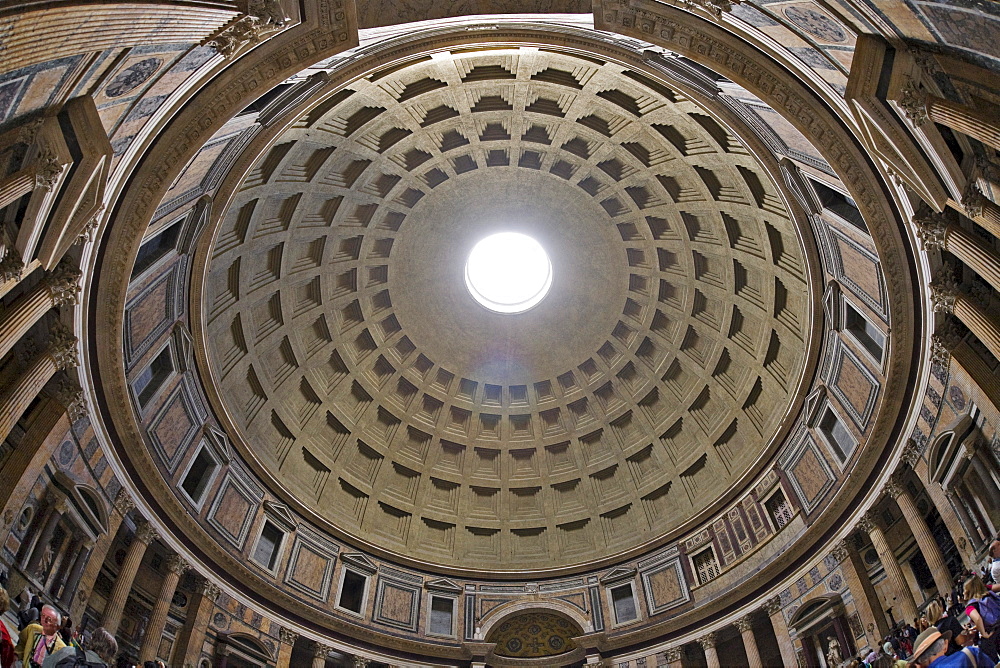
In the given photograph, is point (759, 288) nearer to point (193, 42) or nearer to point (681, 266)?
point (681, 266)

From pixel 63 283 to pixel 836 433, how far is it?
2462 centimetres

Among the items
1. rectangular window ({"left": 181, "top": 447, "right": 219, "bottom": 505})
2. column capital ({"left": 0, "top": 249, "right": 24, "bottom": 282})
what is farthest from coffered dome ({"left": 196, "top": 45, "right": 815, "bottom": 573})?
column capital ({"left": 0, "top": 249, "right": 24, "bottom": 282})

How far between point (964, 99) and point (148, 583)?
79.6 ft

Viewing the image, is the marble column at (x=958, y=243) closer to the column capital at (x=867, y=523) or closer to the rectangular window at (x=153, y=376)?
the column capital at (x=867, y=523)

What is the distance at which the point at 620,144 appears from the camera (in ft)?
101

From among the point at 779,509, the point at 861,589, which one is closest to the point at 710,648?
the point at 779,509

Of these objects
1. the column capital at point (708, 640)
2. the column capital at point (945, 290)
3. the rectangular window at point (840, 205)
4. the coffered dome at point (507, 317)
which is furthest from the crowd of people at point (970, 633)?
the coffered dome at point (507, 317)

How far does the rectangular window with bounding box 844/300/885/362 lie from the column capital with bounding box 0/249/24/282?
75.4 feet

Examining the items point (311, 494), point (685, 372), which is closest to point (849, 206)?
point (685, 372)

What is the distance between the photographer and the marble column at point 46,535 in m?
17.5

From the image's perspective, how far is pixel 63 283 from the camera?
16.9 metres

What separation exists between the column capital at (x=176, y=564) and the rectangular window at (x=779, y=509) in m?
21.3

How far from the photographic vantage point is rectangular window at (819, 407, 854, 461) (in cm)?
2564

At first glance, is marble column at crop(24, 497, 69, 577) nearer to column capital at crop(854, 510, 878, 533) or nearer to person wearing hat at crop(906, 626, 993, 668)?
A: person wearing hat at crop(906, 626, 993, 668)
